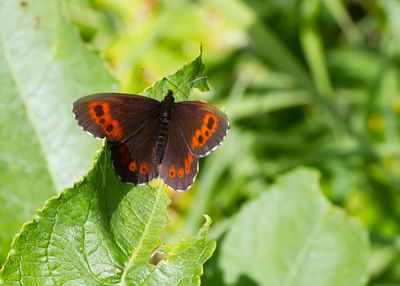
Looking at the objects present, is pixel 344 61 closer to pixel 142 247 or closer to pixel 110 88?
pixel 110 88

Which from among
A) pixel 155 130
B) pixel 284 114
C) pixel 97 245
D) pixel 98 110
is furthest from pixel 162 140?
pixel 284 114

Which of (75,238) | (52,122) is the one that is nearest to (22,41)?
(52,122)

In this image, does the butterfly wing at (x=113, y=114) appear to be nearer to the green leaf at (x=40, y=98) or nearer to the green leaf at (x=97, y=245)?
the green leaf at (x=40, y=98)

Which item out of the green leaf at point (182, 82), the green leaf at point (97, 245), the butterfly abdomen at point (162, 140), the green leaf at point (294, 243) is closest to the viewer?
the green leaf at point (97, 245)

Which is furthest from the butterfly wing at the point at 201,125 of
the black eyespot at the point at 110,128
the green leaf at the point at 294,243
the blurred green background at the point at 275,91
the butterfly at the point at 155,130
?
the blurred green background at the point at 275,91

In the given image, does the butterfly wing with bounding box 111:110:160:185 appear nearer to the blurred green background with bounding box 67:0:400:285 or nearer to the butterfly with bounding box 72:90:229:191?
the butterfly with bounding box 72:90:229:191

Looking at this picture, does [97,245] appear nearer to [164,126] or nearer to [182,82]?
[182,82]
